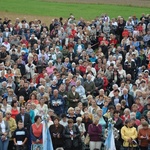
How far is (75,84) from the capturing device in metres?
21.4

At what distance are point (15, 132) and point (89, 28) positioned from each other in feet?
48.1

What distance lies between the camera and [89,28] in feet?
100

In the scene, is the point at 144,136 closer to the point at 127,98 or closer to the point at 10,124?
the point at 127,98

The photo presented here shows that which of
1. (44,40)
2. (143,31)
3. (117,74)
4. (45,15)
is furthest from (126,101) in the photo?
(45,15)

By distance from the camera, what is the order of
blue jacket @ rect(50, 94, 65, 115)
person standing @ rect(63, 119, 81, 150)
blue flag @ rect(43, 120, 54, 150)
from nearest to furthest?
blue flag @ rect(43, 120, 54, 150) < person standing @ rect(63, 119, 81, 150) < blue jacket @ rect(50, 94, 65, 115)

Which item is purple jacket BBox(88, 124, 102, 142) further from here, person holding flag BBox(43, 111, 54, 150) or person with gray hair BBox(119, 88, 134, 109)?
person with gray hair BBox(119, 88, 134, 109)

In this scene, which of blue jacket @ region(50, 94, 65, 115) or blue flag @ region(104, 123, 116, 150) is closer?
blue flag @ region(104, 123, 116, 150)

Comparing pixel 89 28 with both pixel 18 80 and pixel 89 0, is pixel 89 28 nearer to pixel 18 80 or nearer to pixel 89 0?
pixel 18 80

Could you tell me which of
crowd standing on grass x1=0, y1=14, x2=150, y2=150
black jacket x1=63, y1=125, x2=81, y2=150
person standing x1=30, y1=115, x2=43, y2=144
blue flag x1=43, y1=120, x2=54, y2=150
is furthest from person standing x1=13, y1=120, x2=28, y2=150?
black jacket x1=63, y1=125, x2=81, y2=150

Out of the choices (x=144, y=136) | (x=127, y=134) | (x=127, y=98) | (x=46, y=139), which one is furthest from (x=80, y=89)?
(x=46, y=139)

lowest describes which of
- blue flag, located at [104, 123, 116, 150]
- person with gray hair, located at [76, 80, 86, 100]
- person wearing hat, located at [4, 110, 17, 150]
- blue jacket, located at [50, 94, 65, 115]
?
blue flag, located at [104, 123, 116, 150]

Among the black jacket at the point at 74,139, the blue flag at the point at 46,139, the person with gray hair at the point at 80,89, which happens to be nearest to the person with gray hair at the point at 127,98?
the person with gray hair at the point at 80,89

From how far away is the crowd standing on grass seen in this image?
17328mm

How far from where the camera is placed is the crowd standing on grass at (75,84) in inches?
682
